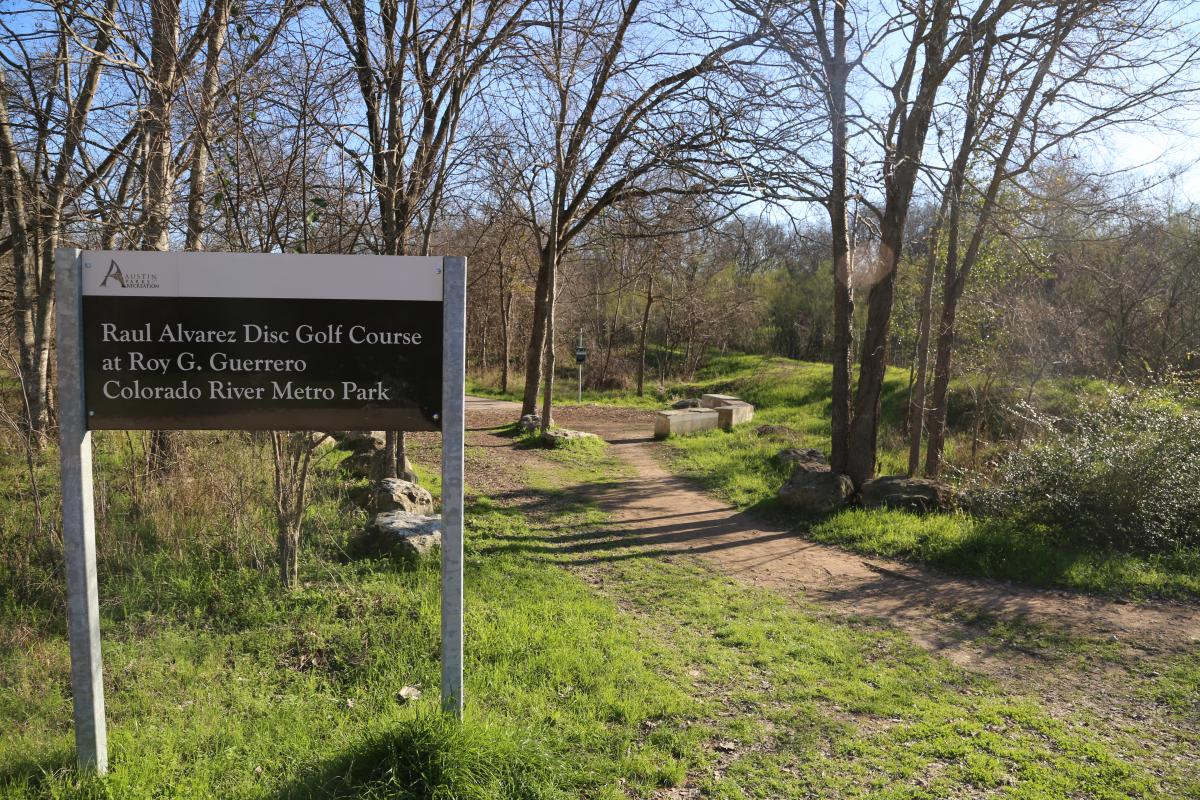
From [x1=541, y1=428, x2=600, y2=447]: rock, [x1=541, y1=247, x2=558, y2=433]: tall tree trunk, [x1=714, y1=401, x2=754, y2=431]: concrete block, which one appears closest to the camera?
[x1=541, y1=428, x2=600, y2=447]: rock

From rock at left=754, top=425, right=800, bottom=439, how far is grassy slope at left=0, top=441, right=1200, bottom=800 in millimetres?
9845

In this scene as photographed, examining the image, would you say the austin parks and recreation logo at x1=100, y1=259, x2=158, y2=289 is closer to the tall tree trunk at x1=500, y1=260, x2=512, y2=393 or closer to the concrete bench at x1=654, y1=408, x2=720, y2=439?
the concrete bench at x1=654, y1=408, x2=720, y2=439

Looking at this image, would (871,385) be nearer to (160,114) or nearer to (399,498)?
(399,498)

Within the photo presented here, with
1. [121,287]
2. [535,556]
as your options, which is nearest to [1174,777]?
[535,556]

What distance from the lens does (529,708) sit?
395 cm

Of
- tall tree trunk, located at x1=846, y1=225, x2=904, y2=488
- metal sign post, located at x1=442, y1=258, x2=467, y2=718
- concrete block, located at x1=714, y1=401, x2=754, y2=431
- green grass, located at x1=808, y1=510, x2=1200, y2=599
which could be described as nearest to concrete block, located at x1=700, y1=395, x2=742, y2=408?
concrete block, located at x1=714, y1=401, x2=754, y2=431

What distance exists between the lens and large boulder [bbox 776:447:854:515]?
9.32 meters

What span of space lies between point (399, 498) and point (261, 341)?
4639mm

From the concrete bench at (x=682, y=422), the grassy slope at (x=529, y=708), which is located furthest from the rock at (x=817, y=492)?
the concrete bench at (x=682, y=422)

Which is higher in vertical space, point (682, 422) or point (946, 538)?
point (682, 422)

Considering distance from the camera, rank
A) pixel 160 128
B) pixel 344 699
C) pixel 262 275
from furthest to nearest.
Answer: pixel 160 128, pixel 344 699, pixel 262 275

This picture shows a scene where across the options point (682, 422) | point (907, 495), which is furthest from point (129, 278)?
point (682, 422)

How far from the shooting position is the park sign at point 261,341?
3072 mm

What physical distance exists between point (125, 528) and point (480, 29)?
245 inches
